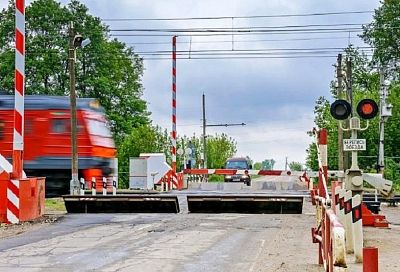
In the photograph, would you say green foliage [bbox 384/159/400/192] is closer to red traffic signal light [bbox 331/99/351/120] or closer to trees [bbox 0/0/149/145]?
trees [bbox 0/0/149/145]

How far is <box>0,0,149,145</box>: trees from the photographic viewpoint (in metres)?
59.3

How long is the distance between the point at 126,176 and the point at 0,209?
39027 millimetres

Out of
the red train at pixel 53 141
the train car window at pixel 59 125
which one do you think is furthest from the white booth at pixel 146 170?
the train car window at pixel 59 125

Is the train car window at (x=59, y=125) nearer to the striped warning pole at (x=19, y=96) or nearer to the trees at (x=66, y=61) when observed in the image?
the striped warning pole at (x=19, y=96)

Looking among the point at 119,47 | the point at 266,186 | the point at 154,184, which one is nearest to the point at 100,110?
the point at 154,184

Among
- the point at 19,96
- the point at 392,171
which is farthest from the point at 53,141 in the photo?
the point at 392,171

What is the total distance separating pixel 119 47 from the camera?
6775 cm

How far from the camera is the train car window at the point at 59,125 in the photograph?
114ft

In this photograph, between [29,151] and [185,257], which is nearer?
[185,257]

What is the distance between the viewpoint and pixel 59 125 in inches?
1374

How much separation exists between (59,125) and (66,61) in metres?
26.1

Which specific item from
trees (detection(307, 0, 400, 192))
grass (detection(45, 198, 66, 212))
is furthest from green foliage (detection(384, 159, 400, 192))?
grass (detection(45, 198, 66, 212))

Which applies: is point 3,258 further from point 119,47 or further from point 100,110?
point 119,47

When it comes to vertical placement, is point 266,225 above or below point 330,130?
below
